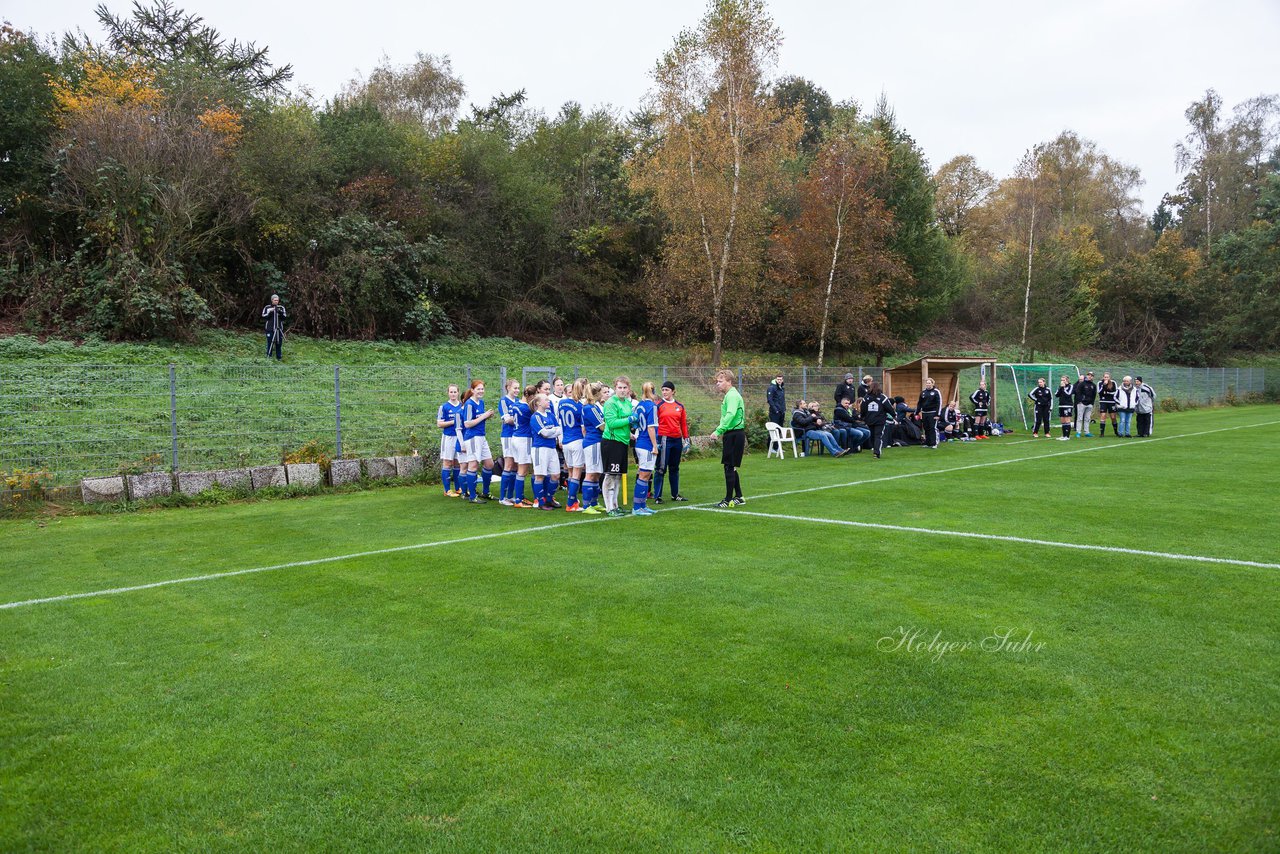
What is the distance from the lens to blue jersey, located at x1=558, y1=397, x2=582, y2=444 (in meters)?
11.0

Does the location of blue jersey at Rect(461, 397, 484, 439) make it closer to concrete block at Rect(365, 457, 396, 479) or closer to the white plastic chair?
concrete block at Rect(365, 457, 396, 479)

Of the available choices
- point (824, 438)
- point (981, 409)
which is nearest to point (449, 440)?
point (824, 438)

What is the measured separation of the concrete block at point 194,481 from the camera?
40.7 feet

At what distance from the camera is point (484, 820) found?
331 cm

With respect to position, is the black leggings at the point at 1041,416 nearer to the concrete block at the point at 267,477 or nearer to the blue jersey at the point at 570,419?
the blue jersey at the point at 570,419

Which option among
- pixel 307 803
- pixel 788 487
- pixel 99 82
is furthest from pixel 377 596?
pixel 99 82

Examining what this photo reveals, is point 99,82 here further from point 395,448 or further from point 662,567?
point 662,567

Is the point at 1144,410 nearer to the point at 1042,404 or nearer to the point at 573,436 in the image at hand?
the point at 1042,404

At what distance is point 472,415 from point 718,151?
61.0ft

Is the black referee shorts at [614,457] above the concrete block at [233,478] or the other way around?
above

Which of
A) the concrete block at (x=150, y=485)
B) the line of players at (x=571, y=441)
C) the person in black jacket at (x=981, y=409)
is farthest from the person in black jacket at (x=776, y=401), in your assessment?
the concrete block at (x=150, y=485)

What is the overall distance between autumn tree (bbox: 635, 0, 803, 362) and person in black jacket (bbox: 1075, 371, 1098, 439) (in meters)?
11.2

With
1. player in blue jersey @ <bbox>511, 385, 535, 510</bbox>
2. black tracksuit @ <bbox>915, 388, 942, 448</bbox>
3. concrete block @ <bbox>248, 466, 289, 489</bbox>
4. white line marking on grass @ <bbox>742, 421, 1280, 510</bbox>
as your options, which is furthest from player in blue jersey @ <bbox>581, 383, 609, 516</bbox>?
black tracksuit @ <bbox>915, 388, 942, 448</bbox>

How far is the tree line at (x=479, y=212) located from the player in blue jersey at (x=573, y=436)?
12497 millimetres
